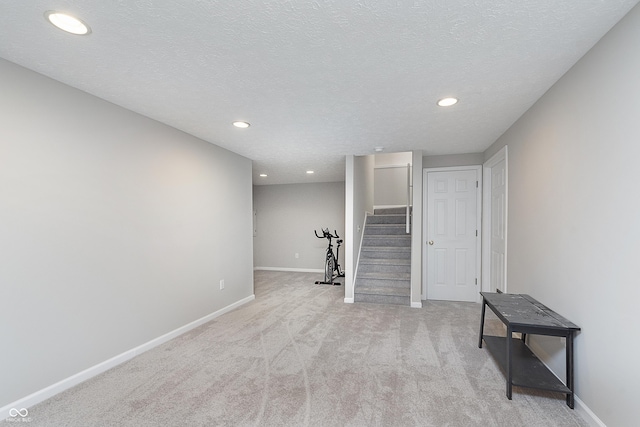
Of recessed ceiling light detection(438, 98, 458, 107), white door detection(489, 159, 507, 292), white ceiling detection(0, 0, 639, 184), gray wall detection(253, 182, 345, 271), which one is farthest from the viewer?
gray wall detection(253, 182, 345, 271)

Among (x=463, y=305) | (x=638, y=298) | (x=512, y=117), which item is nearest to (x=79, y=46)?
(x=638, y=298)

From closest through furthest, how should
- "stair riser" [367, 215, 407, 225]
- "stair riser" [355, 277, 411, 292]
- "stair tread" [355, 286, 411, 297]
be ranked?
"stair tread" [355, 286, 411, 297] → "stair riser" [355, 277, 411, 292] → "stair riser" [367, 215, 407, 225]

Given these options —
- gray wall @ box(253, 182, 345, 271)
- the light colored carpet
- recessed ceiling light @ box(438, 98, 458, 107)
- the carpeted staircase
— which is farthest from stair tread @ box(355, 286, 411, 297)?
recessed ceiling light @ box(438, 98, 458, 107)

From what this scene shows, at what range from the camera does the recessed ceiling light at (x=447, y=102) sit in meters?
2.31

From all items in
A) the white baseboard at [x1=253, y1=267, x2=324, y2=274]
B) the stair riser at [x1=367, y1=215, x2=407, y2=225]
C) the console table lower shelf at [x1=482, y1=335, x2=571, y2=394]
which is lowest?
the white baseboard at [x1=253, y1=267, x2=324, y2=274]

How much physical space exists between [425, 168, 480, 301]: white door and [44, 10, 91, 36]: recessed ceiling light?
4223 millimetres

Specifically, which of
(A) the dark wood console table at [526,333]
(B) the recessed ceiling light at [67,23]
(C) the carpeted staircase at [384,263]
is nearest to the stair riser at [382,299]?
(C) the carpeted staircase at [384,263]

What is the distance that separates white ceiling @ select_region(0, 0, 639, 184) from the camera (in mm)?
1344

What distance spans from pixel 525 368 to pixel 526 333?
49 centimetres

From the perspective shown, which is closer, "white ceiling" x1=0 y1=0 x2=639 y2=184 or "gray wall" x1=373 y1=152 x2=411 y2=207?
"white ceiling" x1=0 y1=0 x2=639 y2=184

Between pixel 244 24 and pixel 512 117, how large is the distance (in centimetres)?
257

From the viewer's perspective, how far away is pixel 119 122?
2494mm

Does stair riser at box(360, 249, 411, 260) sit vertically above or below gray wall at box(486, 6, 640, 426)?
below

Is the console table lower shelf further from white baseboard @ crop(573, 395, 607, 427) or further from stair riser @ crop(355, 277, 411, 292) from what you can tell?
stair riser @ crop(355, 277, 411, 292)
